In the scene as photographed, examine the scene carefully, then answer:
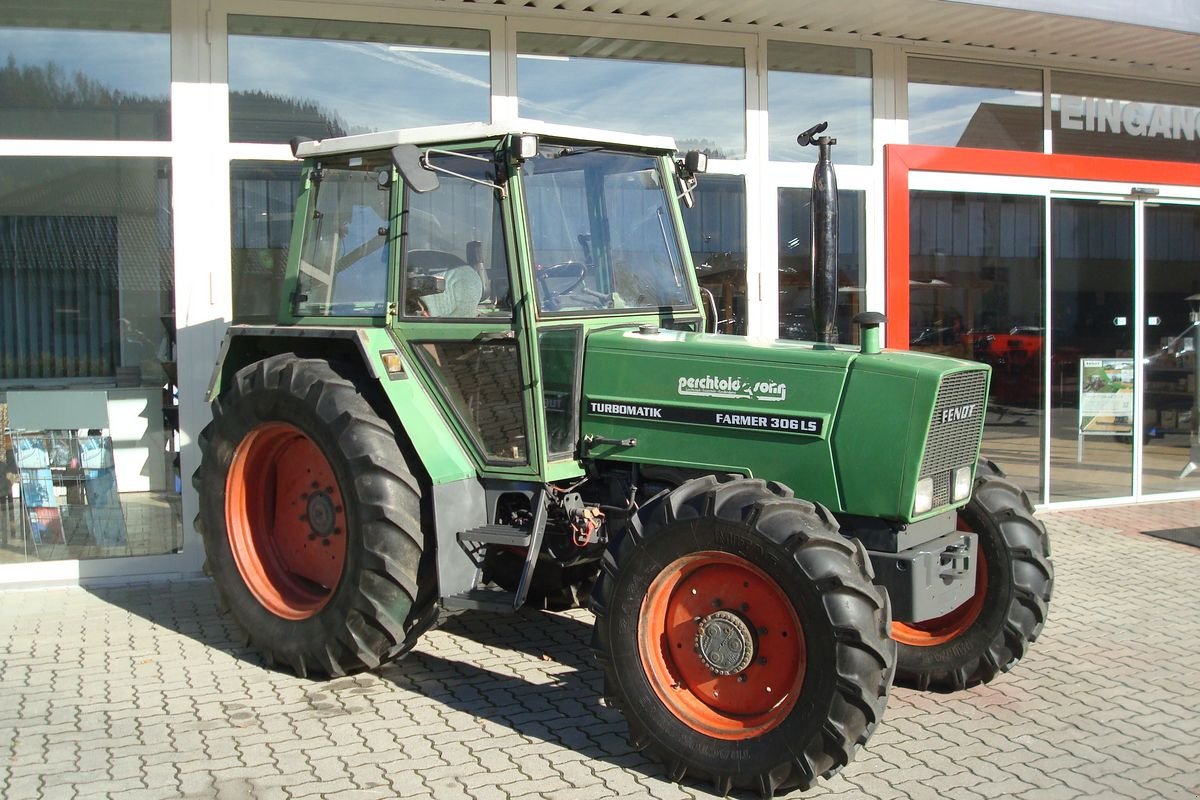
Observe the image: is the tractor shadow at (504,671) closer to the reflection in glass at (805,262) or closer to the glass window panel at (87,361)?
the glass window panel at (87,361)

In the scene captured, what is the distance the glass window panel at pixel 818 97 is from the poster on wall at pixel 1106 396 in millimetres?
2696

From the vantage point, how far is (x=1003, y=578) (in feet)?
16.0

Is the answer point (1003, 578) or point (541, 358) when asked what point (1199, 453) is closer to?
point (1003, 578)

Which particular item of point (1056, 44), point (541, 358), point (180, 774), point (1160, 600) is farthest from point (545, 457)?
point (1056, 44)

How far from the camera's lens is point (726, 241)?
319 inches

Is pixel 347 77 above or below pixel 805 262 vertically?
above

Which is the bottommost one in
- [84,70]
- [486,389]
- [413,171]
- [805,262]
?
[486,389]

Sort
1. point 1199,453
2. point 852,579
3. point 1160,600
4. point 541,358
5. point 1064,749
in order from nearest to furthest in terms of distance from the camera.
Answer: point 852,579 → point 1064,749 → point 541,358 → point 1160,600 → point 1199,453

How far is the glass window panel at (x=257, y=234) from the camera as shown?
7086 millimetres

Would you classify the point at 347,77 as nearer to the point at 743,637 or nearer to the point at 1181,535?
the point at 743,637

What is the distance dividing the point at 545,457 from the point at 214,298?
3.23 metres

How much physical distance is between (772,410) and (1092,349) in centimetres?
602

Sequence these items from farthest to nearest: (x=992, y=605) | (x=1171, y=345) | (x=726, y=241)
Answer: (x=1171, y=345) < (x=726, y=241) < (x=992, y=605)

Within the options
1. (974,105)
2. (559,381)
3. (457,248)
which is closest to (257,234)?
(457,248)
